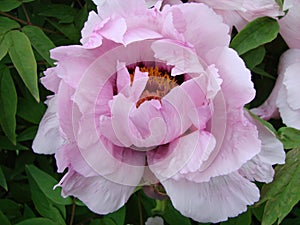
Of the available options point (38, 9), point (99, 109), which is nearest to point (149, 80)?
point (99, 109)

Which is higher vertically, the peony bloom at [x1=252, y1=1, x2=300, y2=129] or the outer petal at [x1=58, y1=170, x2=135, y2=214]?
the peony bloom at [x1=252, y1=1, x2=300, y2=129]

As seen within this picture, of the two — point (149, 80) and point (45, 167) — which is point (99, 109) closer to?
point (149, 80)

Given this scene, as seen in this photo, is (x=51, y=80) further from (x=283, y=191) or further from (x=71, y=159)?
(x=283, y=191)

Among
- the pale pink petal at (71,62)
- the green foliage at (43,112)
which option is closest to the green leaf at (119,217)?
the green foliage at (43,112)

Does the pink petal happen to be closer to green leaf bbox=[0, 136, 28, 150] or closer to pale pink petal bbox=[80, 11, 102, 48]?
pale pink petal bbox=[80, 11, 102, 48]

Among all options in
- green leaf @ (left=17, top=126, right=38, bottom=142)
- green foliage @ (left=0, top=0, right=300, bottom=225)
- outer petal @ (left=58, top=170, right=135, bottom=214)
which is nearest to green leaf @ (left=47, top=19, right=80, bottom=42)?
green foliage @ (left=0, top=0, right=300, bottom=225)

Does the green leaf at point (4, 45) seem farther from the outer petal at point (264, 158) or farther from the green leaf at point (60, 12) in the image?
the outer petal at point (264, 158)

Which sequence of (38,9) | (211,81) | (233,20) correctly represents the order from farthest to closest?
(38,9)
(233,20)
(211,81)
